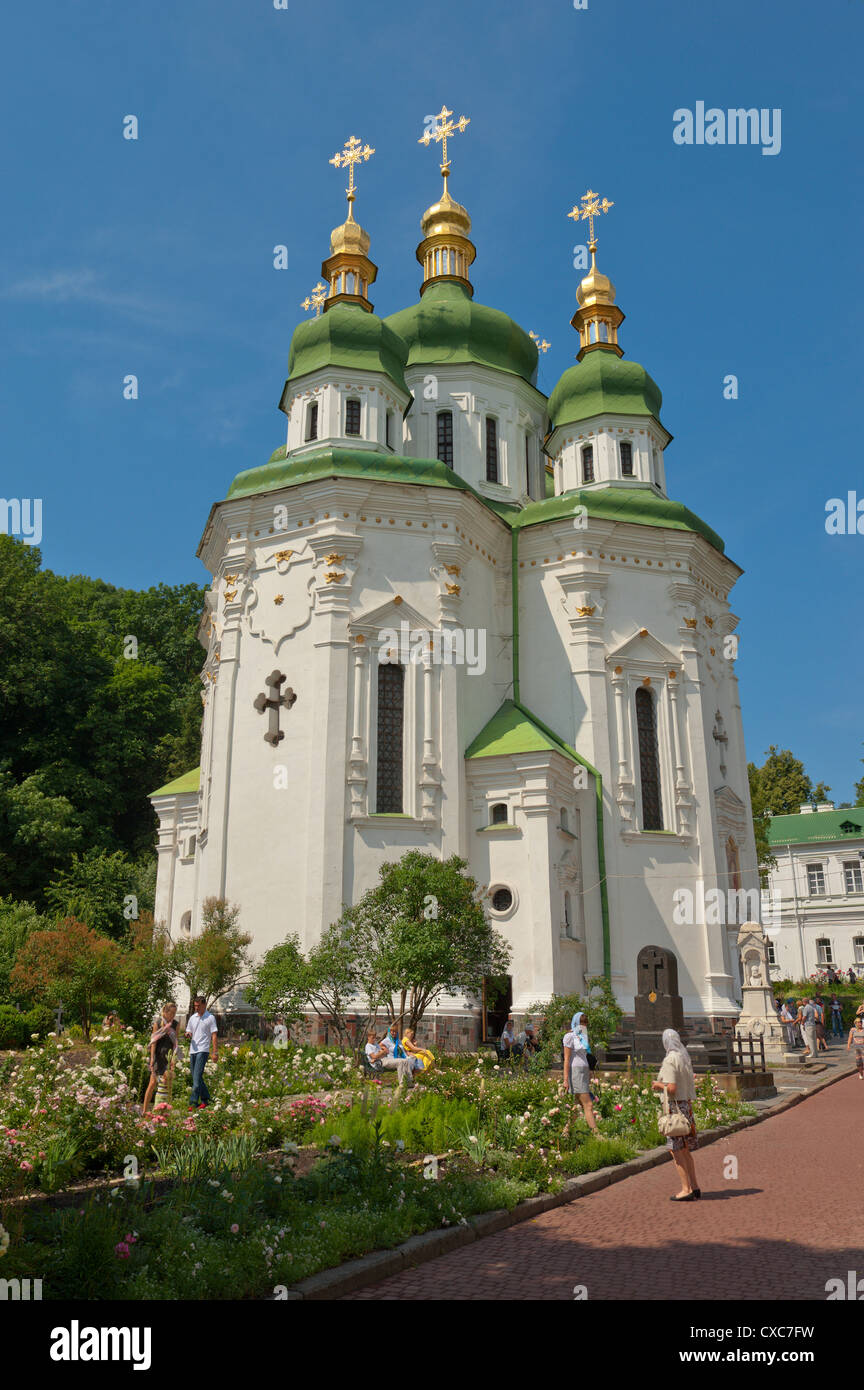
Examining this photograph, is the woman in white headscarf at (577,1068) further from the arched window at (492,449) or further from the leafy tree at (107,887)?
the leafy tree at (107,887)

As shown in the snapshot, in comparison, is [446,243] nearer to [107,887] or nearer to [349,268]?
[349,268]

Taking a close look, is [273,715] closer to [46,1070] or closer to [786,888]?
[46,1070]

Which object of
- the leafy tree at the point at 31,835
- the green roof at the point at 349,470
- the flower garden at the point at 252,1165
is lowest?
the flower garden at the point at 252,1165

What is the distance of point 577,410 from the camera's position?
1190 inches

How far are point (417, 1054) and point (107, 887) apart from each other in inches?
762

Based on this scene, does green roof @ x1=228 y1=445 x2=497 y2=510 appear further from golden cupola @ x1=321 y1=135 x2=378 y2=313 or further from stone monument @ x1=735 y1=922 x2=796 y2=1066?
stone monument @ x1=735 y1=922 x2=796 y2=1066

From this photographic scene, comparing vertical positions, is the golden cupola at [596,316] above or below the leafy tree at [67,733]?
above

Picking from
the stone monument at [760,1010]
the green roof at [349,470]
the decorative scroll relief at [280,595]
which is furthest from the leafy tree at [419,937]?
the green roof at [349,470]

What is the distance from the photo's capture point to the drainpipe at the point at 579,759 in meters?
23.6

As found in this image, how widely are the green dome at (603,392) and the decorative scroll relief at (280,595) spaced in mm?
10653

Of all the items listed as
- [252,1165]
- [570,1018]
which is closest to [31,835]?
Result: [570,1018]

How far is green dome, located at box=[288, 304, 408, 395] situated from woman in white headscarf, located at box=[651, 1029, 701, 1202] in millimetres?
21125

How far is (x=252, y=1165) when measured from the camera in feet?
26.2

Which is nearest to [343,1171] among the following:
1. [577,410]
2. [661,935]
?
[661,935]
